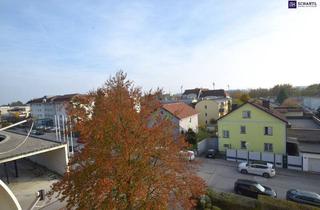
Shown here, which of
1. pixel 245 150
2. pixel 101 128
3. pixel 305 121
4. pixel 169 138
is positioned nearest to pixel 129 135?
pixel 101 128

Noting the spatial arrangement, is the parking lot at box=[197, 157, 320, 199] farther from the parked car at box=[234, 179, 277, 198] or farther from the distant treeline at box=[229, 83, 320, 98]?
the distant treeline at box=[229, 83, 320, 98]

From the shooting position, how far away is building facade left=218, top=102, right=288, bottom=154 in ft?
88.9

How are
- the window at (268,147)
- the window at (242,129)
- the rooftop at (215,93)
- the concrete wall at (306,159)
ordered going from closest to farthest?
the concrete wall at (306,159) → the window at (268,147) → the window at (242,129) → the rooftop at (215,93)

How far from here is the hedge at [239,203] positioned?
1445 cm

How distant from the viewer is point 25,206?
17578mm

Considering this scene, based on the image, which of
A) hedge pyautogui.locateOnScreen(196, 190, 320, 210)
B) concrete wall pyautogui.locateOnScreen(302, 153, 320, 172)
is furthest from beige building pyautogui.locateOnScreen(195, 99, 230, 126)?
hedge pyautogui.locateOnScreen(196, 190, 320, 210)

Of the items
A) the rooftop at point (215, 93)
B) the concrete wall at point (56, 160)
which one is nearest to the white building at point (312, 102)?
the rooftop at point (215, 93)

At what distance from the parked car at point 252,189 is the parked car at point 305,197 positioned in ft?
4.39

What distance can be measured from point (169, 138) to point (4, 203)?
1001 cm

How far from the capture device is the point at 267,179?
22.5m

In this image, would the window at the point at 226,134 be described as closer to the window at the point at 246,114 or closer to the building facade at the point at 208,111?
the window at the point at 246,114

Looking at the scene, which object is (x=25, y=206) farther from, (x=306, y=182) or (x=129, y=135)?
(x=306, y=182)

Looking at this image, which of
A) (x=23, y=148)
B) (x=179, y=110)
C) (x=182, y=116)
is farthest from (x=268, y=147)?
(x=23, y=148)

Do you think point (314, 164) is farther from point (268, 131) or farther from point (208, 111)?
point (208, 111)
